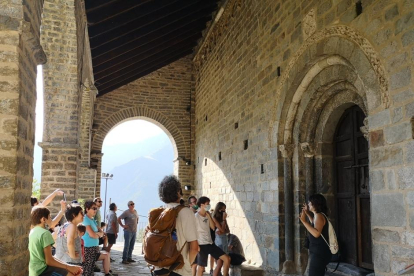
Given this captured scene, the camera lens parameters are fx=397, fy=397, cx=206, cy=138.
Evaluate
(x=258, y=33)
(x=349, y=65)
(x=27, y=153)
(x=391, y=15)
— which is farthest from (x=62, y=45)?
(x=391, y=15)

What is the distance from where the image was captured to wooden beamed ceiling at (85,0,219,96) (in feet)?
24.2

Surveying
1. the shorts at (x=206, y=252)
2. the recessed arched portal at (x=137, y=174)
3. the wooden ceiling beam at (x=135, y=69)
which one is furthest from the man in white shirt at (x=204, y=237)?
the recessed arched portal at (x=137, y=174)

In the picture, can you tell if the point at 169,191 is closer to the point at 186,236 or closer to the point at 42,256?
the point at 186,236

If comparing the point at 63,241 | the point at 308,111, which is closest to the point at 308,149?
the point at 308,111

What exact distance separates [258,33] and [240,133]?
5.79 feet

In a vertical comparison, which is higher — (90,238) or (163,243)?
(163,243)

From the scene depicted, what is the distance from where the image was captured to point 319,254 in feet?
11.4

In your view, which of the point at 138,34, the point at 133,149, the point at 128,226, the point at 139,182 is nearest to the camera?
the point at 128,226

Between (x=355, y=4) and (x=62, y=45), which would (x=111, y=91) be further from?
(x=355, y=4)

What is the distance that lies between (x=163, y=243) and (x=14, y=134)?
127 centimetres

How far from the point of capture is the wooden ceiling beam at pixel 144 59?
33.7 feet

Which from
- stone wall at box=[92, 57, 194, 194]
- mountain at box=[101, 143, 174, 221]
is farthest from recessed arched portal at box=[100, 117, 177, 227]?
stone wall at box=[92, 57, 194, 194]

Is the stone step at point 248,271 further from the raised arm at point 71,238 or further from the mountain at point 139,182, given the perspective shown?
the mountain at point 139,182

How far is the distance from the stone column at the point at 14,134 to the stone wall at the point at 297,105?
2.70 metres
